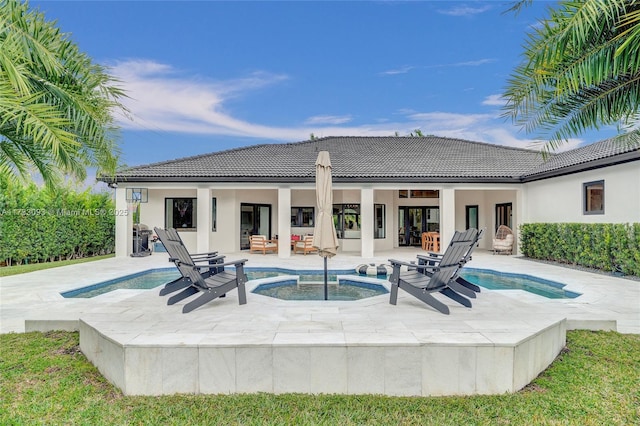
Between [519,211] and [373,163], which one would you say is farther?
[373,163]

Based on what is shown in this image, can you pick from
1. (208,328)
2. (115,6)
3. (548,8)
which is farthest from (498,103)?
(115,6)

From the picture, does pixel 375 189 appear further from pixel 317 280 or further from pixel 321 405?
pixel 321 405

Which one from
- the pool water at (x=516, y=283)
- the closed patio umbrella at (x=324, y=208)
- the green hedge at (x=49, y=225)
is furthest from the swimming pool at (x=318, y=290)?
the green hedge at (x=49, y=225)

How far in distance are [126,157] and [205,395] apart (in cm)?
473

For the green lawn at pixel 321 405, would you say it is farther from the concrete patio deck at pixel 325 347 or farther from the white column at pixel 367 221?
the white column at pixel 367 221

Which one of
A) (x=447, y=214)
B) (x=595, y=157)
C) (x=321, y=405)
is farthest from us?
(x=447, y=214)

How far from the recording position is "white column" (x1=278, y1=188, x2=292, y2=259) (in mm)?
16312

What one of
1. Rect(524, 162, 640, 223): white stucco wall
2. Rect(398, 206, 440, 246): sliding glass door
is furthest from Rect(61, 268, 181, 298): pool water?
Rect(398, 206, 440, 246): sliding glass door

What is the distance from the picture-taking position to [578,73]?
4.84m

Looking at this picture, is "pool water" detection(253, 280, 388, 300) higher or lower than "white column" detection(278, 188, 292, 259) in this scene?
lower

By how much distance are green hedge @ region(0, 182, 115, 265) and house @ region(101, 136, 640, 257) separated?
6.66 feet

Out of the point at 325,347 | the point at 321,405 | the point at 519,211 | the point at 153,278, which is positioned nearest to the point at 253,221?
the point at 153,278

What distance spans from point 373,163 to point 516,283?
9926mm

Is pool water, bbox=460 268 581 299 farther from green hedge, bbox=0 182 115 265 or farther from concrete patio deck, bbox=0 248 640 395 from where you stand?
green hedge, bbox=0 182 115 265
